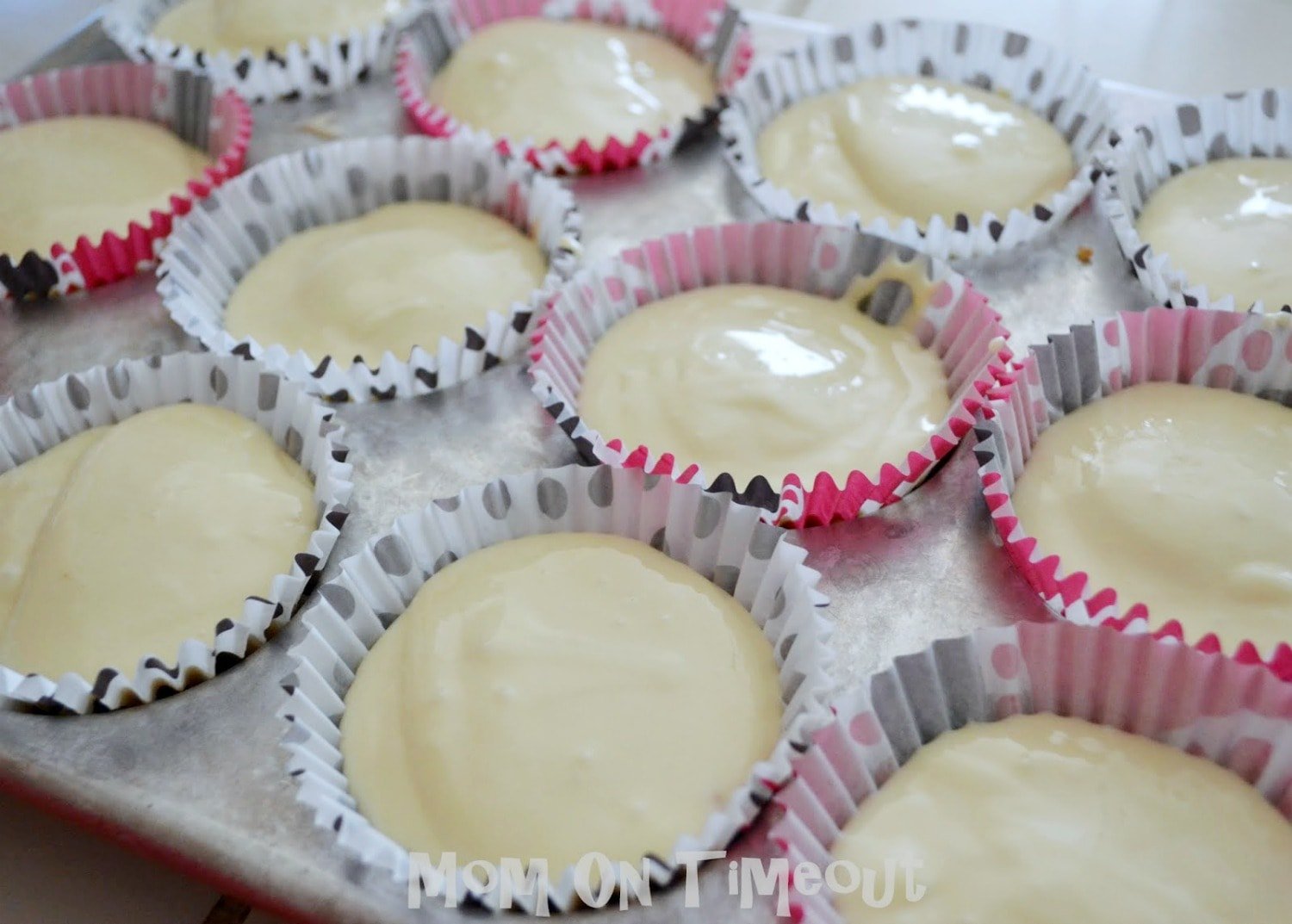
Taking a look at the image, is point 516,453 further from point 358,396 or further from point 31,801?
point 31,801

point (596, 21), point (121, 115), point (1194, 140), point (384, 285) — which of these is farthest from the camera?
point (596, 21)

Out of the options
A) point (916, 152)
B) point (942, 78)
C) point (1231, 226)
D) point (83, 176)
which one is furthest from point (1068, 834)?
point (83, 176)

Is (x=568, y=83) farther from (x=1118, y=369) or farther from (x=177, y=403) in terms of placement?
(x=1118, y=369)

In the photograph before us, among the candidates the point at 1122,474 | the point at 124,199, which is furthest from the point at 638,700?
the point at 124,199

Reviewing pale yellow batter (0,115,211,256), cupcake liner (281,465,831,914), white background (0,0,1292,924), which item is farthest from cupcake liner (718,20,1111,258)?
pale yellow batter (0,115,211,256)

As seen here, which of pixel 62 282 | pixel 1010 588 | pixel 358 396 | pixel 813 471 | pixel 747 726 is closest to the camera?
pixel 747 726
